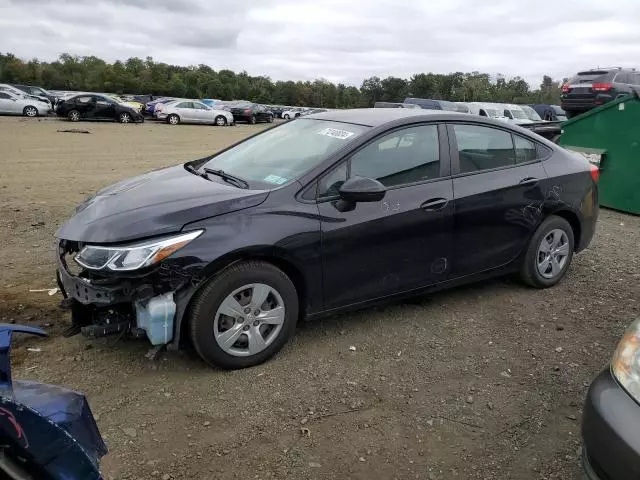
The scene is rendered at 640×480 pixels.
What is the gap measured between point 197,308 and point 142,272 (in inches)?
14.8

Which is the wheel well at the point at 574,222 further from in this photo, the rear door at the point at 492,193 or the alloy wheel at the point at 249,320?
the alloy wheel at the point at 249,320

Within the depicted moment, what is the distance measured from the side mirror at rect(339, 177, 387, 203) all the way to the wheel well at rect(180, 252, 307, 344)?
22.5 inches

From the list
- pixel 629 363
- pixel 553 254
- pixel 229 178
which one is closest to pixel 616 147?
pixel 553 254

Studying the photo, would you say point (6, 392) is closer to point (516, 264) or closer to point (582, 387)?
point (582, 387)

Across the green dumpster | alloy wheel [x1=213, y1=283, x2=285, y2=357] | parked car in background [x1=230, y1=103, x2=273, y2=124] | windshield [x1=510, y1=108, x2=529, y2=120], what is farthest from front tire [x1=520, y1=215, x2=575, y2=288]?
parked car in background [x1=230, y1=103, x2=273, y2=124]

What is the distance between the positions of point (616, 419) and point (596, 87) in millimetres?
15772

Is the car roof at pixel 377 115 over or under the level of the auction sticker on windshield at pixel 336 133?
over

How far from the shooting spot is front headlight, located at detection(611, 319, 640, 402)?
6.62ft

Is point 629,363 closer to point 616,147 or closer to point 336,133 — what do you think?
point 336,133

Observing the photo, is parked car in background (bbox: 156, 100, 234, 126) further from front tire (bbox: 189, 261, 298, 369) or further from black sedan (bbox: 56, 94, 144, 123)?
front tire (bbox: 189, 261, 298, 369)

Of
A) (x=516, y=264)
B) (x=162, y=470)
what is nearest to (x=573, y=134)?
(x=516, y=264)

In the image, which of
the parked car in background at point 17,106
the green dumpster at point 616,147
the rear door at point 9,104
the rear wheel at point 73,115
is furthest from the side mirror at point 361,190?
the rear door at point 9,104

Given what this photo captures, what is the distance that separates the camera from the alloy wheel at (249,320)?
3.33 meters

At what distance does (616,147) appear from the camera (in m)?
8.12
